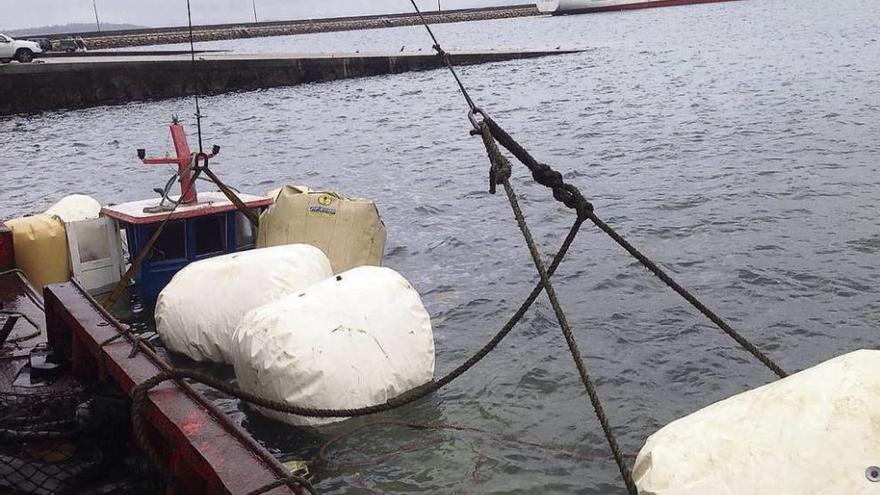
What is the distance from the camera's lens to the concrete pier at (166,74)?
36528mm

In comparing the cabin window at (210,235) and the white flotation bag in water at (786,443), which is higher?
the white flotation bag in water at (786,443)

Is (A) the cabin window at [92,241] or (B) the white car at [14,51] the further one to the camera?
(B) the white car at [14,51]

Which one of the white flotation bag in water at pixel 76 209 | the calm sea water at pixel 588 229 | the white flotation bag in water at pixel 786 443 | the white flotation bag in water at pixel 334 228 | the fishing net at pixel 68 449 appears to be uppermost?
the white flotation bag in water at pixel 786 443

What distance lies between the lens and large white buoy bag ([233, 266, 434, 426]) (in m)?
6.02

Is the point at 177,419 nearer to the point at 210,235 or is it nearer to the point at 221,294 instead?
the point at 221,294

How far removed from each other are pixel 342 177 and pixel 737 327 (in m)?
12.6

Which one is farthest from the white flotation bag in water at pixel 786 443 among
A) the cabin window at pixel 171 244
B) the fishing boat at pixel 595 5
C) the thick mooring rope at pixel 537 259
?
the fishing boat at pixel 595 5

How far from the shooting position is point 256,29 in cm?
11706

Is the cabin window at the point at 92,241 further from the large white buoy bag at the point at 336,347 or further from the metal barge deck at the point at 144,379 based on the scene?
the large white buoy bag at the point at 336,347

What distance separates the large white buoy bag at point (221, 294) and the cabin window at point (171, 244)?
159 centimetres

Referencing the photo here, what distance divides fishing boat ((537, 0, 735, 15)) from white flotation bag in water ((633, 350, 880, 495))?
397 feet

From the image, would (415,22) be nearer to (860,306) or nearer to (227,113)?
(227,113)

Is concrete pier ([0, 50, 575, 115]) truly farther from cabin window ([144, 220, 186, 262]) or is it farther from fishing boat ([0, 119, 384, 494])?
cabin window ([144, 220, 186, 262])

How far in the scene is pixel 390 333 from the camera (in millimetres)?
6457
